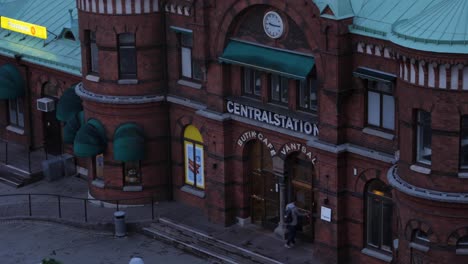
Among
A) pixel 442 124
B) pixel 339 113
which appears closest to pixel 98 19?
pixel 339 113

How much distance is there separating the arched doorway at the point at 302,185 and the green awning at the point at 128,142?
6457 millimetres

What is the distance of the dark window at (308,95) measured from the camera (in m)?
42.3

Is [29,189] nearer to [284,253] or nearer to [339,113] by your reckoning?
[284,253]

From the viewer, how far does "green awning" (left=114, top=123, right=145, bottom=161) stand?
47531 millimetres

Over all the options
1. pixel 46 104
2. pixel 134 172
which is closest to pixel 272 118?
pixel 134 172

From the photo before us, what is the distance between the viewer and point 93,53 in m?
48.2

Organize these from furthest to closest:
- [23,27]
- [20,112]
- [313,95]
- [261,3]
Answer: [20,112], [23,27], [313,95], [261,3]

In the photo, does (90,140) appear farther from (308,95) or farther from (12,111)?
(12,111)

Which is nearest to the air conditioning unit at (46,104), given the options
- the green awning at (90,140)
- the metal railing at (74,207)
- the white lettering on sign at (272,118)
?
the metal railing at (74,207)

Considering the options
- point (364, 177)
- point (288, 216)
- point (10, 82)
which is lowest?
point (288, 216)

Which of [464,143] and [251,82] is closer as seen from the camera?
[464,143]

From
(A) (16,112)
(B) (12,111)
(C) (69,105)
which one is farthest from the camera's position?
(B) (12,111)

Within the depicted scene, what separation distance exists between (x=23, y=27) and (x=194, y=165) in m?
11.6

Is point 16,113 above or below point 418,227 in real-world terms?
below
